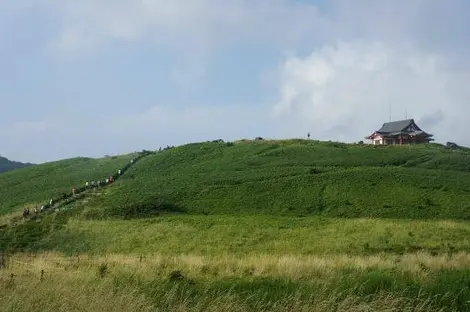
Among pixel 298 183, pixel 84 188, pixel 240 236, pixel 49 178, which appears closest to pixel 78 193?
pixel 84 188

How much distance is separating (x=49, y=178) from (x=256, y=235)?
51.8 meters

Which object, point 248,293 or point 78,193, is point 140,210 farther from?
point 248,293

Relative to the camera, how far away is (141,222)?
47.8 meters

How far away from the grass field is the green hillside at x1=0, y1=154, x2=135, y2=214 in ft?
2.72

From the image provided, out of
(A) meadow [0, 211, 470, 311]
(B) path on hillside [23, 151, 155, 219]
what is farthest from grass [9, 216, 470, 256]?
(A) meadow [0, 211, 470, 311]

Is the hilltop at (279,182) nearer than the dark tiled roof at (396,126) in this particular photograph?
Yes

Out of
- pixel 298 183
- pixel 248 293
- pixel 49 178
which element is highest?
pixel 49 178

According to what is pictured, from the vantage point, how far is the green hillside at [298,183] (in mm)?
54000

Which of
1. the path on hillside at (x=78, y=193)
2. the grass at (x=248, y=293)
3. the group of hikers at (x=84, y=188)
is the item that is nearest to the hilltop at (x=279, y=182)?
the group of hikers at (x=84, y=188)

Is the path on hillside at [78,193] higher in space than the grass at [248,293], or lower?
higher

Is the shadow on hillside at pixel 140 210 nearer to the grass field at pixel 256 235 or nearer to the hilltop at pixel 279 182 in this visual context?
the hilltop at pixel 279 182

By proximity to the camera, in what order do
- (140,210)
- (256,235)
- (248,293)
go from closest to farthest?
(248,293), (256,235), (140,210)

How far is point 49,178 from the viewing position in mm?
83875

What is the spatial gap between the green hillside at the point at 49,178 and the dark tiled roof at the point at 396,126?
58450 mm
